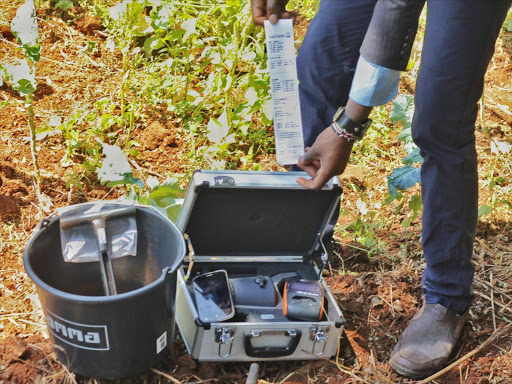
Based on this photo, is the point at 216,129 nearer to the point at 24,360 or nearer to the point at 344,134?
the point at 344,134

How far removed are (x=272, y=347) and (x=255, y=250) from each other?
41 cm

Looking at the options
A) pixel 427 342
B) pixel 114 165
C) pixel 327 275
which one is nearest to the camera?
pixel 427 342

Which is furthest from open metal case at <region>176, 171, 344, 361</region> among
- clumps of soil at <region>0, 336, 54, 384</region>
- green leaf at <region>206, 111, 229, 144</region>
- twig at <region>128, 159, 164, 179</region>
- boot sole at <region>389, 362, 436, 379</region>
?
twig at <region>128, 159, 164, 179</region>

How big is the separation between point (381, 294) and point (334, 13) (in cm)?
108

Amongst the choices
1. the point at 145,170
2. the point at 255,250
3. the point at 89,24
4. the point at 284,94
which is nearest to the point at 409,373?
the point at 255,250

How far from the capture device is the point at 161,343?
6.71ft

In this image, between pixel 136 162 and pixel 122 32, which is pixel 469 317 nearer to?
pixel 136 162

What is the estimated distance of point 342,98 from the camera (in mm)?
2439

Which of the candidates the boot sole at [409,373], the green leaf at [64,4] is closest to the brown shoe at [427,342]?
the boot sole at [409,373]

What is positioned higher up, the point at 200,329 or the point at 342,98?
the point at 342,98

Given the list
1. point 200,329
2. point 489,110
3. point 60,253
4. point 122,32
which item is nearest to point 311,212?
point 200,329

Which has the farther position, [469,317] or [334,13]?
[469,317]

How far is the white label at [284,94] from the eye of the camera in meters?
2.19

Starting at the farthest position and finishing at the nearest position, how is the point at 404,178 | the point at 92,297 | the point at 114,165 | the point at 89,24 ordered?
the point at 89,24
the point at 404,178
the point at 114,165
the point at 92,297
